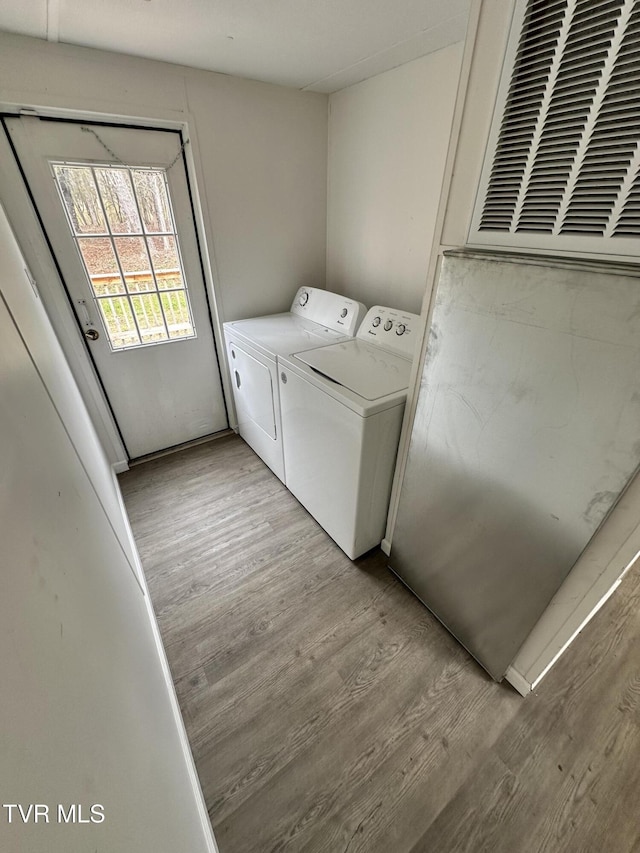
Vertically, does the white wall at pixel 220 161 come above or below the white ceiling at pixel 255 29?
below

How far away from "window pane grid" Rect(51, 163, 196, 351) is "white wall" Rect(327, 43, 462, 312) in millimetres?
1141

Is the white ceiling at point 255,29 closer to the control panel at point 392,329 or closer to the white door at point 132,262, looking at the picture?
the white door at point 132,262

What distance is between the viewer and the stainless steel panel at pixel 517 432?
2.61 ft

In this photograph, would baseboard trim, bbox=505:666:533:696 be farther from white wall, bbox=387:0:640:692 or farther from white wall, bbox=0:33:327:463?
white wall, bbox=0:33:327:463

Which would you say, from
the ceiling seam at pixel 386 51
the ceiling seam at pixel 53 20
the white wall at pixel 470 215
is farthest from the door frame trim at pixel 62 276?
the white wall at pixel 470 215

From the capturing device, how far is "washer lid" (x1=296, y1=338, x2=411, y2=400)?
4.89ft

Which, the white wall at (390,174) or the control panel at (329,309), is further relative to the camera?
the control panel at (329,309)

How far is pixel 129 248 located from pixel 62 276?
39cm

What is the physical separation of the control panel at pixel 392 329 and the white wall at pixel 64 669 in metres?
1.51

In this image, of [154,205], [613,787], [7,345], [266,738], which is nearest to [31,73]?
[154,205]

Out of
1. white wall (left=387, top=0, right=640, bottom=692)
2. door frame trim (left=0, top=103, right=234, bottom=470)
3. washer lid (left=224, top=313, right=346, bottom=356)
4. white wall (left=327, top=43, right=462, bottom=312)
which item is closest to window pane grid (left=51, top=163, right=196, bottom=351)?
door frame trim (left=0, top=103, right=234, bottom=470)

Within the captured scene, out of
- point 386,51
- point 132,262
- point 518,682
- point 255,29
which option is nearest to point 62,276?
point 132,262

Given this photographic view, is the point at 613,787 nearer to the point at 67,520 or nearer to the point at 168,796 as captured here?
the point at 168,796

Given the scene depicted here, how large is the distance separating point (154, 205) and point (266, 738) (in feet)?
8.66
